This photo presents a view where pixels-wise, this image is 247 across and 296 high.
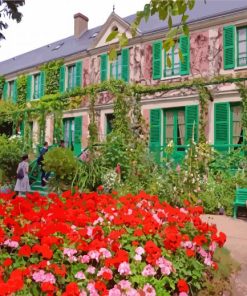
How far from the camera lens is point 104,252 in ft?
10.7

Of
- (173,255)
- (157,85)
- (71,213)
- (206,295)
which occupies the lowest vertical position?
(206,295)

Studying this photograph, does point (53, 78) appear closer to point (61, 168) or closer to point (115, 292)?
point (61, 168)

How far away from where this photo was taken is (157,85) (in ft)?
49.3

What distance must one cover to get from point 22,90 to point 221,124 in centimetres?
1271

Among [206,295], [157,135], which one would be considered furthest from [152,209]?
[157,135]

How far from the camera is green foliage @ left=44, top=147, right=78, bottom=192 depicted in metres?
10.1

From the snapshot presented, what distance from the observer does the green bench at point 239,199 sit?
8.00m

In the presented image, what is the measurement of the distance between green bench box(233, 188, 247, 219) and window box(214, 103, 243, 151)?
4.47 metres

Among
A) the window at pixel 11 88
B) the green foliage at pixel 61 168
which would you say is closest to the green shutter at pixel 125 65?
the green foliage at pixel 61 168

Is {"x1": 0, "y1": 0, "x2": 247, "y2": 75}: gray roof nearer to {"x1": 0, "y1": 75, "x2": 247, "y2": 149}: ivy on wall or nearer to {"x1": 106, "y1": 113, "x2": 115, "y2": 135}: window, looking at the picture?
{"x1": 0, "y1": 75, "x2": 247, "y2": 149}: ivy on wall

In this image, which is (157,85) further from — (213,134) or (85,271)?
(85,271)

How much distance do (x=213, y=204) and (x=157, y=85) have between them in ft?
25.1

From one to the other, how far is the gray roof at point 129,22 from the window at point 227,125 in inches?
136

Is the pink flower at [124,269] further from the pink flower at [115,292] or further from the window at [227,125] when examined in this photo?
the window at [227,125]
